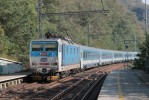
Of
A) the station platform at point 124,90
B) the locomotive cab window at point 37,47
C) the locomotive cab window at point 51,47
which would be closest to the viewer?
the station platform at point 124,90

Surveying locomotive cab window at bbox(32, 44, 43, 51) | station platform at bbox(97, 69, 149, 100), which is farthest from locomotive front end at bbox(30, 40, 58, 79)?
station platform at bbox(97, 69, 149, 100)

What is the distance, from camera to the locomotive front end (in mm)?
27031

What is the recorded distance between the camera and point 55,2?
2965 inches

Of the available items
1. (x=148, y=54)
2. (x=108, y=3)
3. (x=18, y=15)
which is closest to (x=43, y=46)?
(x=148, y=54)

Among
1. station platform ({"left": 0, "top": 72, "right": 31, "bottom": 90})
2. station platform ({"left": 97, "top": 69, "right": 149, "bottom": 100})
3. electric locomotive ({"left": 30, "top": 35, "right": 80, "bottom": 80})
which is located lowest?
station platform ({"left": 97, "top": 69, "right": 149, "bottom": 100})

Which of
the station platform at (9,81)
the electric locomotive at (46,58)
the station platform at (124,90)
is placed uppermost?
the electric locomotive at (46,58)

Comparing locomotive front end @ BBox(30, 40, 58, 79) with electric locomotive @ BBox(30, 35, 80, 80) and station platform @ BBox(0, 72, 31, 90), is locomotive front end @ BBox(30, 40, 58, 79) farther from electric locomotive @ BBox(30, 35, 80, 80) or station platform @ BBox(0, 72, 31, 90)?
station platform @ BBox(0, 72, 31, 90)

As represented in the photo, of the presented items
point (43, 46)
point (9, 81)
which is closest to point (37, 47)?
point (43, 46)

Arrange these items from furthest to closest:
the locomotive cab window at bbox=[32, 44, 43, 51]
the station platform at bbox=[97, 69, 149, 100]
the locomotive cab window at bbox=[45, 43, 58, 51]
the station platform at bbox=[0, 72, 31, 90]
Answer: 1. the locomotive cab window at bbox=[32, 44, 43, 51]
2. the locomotive cab window at bbox=[45, 43, 58, 51]
3. the station platform at bbox=[0, 72, 31, 90]
4. the station platform at bbox=[97, 69, 149, 100]

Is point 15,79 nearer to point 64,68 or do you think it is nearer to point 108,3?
point 64,68

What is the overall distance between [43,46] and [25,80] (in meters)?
2.96

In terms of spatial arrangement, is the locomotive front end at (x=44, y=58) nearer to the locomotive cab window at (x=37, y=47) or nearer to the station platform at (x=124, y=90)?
the locomotive cab window at (x=37, y=47)

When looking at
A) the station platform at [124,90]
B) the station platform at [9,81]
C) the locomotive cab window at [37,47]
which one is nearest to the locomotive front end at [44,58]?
the locomotive cab window at [37,47]

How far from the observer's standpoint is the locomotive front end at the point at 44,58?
88.7 feet
